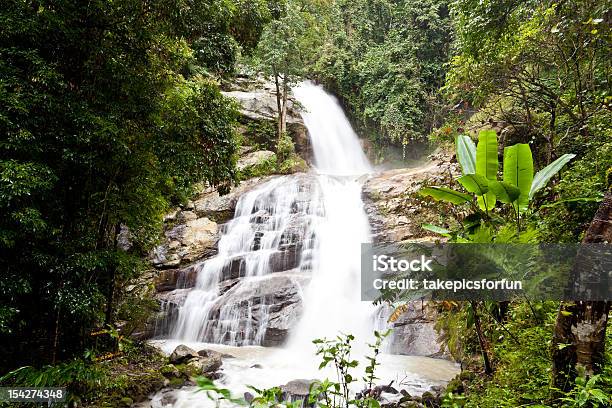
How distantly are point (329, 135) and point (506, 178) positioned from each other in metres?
18.3

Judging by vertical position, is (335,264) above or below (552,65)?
below

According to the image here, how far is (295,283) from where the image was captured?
390 inches

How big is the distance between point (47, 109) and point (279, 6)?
25.2ft

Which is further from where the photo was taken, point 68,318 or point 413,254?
point 68,318

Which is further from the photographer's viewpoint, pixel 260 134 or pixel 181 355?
pixel 260 134

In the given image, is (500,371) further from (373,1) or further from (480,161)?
(373,1)

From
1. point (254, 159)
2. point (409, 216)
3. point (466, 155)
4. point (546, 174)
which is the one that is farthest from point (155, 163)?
point (254, 159)

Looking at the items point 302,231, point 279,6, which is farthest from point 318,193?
point 279,6

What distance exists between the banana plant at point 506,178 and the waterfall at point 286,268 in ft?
18.3

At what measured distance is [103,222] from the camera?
17.6 ft

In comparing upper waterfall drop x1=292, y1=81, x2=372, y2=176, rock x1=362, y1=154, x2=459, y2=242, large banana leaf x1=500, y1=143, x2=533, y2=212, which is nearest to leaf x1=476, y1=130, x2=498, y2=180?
large banana leaf x1=500, y1=143, x2=533, y2=212

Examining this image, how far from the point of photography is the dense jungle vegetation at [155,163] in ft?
10.5

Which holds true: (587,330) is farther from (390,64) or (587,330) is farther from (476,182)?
(390,64)

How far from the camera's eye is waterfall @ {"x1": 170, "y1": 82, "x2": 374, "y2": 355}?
890cm
